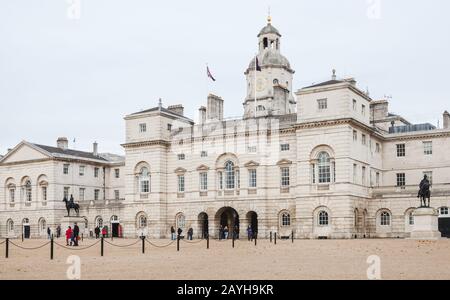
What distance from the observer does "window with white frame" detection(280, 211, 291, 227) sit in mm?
57862

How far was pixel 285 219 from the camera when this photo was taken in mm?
58188

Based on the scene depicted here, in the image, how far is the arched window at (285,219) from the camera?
190ft

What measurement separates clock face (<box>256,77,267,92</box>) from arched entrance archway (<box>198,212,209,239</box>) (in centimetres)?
1854

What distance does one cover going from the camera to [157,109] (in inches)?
2603

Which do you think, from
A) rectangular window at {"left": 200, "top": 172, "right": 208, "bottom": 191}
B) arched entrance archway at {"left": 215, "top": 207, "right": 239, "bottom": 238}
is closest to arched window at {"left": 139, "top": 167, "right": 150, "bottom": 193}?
rectangular window at {"left": 200, "top": 172, "right": 208, "bottom": 191}

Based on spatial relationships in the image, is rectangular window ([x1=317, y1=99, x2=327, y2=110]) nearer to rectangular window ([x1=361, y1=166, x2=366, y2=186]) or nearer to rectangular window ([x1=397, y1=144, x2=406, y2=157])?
rectangular window ([x1=361, y1=166, x2=366, y2=186])

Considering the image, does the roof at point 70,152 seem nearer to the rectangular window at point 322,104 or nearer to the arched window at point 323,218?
the rectangular window at point 322,104

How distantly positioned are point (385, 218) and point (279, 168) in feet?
33.3

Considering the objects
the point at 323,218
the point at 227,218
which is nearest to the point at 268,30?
the point at 227,218

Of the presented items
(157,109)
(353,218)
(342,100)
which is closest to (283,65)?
(157,109)

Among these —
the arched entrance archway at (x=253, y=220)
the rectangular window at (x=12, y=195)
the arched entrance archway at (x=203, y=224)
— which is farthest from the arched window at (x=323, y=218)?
the rectangular window at (x=12, y=195)

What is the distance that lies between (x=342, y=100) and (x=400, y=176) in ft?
40.9

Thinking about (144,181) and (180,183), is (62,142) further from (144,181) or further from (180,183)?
(180,183)

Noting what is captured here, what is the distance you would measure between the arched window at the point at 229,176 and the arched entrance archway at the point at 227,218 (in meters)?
2.24
